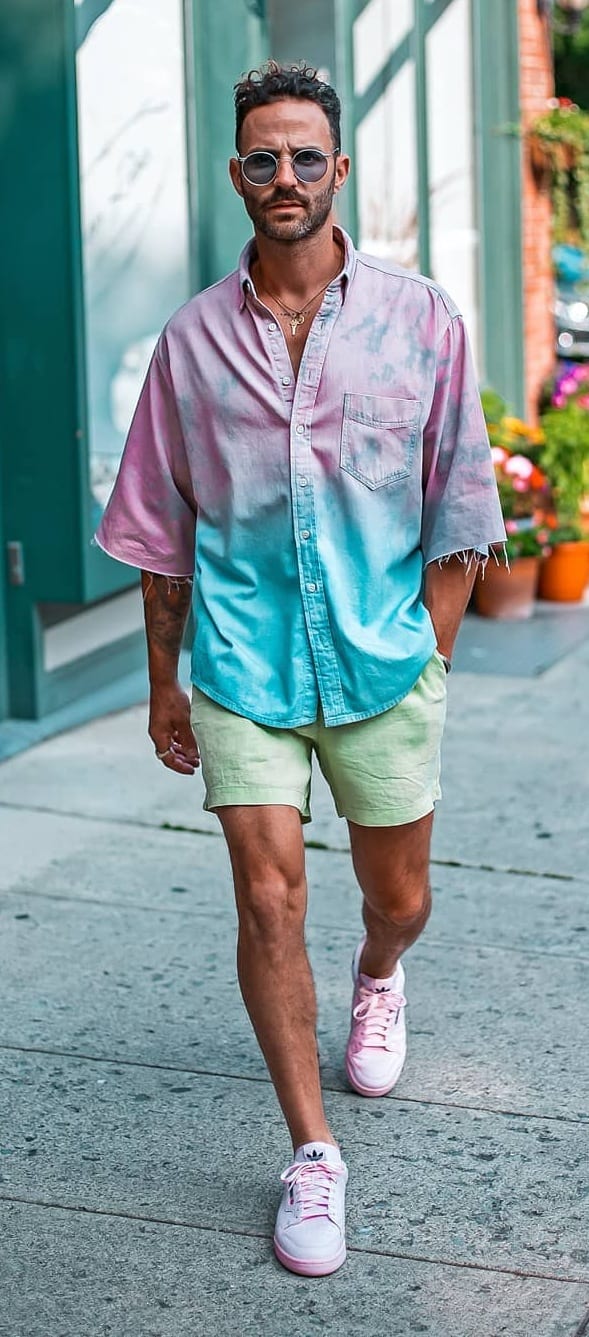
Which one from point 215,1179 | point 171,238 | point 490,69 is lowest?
point 215,1179

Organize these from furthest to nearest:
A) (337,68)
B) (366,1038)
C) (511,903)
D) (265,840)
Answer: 1. (337,68)
2. (511,903)
3. (366,1038)
4. (265,840)

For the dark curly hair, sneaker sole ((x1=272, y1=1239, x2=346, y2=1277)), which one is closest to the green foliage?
the dark curly hair

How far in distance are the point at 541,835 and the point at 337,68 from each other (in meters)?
3.82

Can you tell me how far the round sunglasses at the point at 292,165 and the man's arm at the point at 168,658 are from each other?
679 millimetres

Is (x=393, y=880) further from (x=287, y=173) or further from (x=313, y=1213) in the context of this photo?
(x=287, y=173)

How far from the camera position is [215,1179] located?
3.20 metres

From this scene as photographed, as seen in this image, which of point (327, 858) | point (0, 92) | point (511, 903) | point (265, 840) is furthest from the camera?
point (0, 92)

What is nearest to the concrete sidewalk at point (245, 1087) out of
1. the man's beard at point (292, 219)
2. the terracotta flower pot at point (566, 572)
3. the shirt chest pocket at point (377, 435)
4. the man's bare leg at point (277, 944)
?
the man's bare leg at point (277, 944)

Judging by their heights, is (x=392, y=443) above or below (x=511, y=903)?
above

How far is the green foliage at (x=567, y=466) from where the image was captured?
8.24m

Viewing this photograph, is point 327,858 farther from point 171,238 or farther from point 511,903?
point 171,238

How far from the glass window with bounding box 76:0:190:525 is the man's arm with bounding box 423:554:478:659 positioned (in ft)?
9.35

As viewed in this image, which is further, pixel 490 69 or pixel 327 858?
pixel 490 69

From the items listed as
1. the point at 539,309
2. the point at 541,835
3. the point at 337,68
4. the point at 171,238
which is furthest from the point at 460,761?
the point at 539,309
